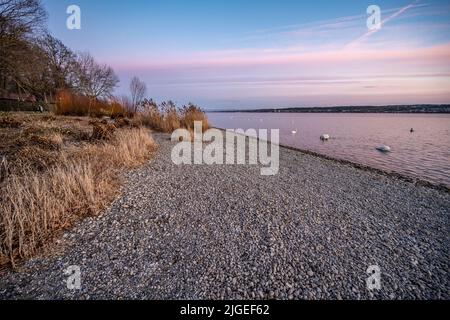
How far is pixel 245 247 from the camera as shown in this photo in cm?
358

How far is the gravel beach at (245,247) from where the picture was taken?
109 inches

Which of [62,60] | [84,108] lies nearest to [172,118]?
[84,108]

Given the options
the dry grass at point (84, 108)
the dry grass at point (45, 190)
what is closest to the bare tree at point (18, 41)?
the dry grass at point (84, 108)

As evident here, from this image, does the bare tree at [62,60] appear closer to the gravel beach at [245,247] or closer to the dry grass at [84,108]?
the dry grass at [84,108]

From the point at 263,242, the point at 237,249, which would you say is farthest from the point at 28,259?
the point at 263,242

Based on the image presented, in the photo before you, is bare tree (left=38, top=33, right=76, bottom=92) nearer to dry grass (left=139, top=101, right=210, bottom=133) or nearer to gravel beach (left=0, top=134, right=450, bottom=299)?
dry grass (left=139, top=101, right=210, bottom=133)

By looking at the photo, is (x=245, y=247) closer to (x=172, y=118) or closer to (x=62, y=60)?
(x=172, y=118)

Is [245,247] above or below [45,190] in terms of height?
below

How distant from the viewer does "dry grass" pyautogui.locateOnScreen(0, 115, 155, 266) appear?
327cm

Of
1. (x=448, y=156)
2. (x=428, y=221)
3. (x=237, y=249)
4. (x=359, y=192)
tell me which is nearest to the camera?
(x=237, y=249)

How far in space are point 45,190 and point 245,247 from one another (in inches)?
134

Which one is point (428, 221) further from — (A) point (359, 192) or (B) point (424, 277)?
(B) point (424, 277)

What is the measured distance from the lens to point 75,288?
2701mm
